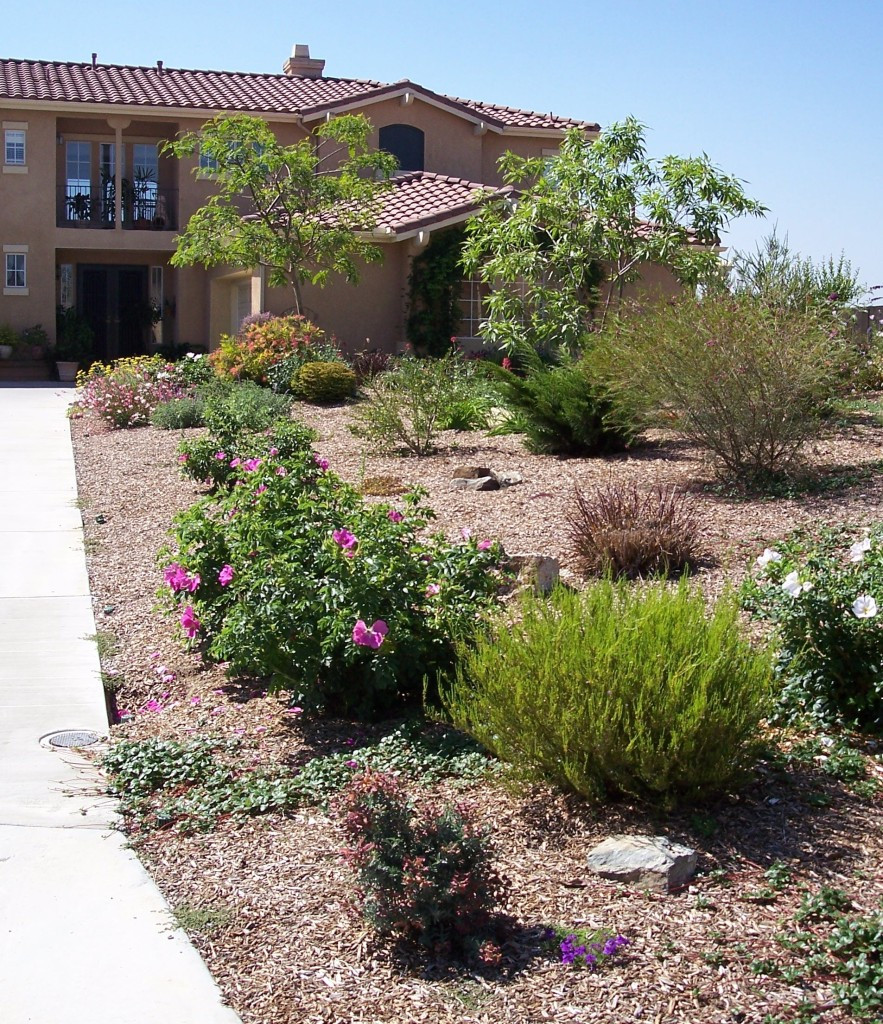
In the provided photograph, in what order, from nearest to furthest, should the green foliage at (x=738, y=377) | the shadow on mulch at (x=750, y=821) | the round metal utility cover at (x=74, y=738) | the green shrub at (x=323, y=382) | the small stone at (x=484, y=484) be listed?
the shadow on mulch at (x=750, y=821), the round metal utility cover at (x=74, y=738), the green foliage at (x=738, y=377), the small stone at (x=484, y=484), the green shrub at (x=323, y=382)

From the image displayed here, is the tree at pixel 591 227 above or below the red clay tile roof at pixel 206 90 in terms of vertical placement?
below

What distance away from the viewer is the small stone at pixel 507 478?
11.1 m

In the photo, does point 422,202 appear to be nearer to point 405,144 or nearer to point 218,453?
point 405,144

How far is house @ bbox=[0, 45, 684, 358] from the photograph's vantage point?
29078 mm

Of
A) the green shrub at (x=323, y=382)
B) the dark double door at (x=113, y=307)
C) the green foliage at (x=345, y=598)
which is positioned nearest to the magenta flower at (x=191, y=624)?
the green foliage at (x=345, y=598)

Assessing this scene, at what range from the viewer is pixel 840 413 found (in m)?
12.6

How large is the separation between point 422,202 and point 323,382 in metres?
8.28

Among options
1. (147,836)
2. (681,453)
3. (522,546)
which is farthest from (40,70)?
(147,836)

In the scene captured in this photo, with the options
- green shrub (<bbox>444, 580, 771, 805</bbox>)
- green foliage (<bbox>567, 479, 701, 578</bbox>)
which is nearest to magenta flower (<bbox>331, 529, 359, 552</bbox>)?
green shrub (<bbox>444, 580, 771, 805</bbox>)

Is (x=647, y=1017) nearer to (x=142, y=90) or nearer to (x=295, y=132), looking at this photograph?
(x=295, y=132)

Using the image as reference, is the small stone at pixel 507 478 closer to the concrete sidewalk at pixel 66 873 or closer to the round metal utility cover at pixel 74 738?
the concrete sidewalk at pixel 66 873

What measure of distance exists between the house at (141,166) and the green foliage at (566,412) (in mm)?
15227

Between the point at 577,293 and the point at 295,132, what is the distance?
1350 centimetres

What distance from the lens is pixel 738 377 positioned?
984cm
